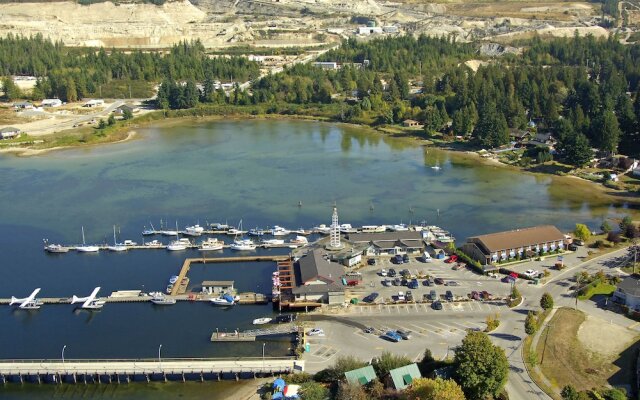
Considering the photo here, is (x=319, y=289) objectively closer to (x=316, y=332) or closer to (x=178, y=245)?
(x=316, y=332)

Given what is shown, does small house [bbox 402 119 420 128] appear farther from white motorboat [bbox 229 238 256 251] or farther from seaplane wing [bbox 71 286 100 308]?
seaplane wing [bbox 71 286 100 308]

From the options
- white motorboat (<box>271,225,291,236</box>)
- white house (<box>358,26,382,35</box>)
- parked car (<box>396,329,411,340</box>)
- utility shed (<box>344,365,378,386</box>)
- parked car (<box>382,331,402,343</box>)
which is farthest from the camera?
white house (<box>358,26,382,35</box>)

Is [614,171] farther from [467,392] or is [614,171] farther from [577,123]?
[467,392]

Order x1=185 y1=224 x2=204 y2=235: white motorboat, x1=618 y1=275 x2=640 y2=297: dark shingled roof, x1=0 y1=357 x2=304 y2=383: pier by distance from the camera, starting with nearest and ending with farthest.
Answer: x1=0 y1=357 x2=304 y2=383: pier → x1=618 y1=275 x2=640 y2=297: dark shingled roof → x1=185 y1=224 x2=204 y2=235: white motorboat

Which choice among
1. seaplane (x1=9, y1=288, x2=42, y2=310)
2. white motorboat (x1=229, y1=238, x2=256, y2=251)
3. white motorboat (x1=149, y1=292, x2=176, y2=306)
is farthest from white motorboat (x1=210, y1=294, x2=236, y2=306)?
seaplane (x1=9, y1=288, x2=42, y2=310)

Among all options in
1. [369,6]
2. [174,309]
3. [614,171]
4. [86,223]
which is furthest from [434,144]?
[369,6]

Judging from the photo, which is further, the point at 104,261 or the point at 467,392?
the point at 104,261
